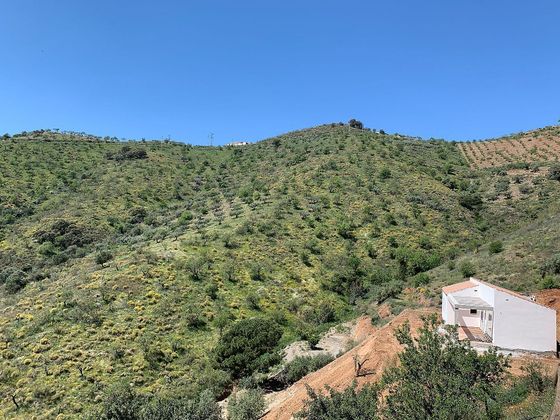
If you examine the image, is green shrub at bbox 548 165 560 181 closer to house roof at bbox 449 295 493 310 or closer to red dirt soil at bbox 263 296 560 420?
red dirt soil at bbox 263 296 560 420

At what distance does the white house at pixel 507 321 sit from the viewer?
1753 centimetres

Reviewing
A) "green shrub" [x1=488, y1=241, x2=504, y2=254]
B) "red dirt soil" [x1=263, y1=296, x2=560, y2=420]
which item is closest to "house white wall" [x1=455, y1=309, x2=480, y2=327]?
"red dirt soil" [x1=263, y1=296, x2=560, y2=420]

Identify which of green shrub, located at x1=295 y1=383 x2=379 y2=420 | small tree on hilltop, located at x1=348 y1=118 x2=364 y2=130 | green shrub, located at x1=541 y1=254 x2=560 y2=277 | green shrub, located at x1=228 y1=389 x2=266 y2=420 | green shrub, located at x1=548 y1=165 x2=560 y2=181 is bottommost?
green shrub, located at x1=228 y1=389 x2=266 y2=420

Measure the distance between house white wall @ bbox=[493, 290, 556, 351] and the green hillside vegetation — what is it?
7.85m

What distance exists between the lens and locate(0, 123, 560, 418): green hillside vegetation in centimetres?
2331

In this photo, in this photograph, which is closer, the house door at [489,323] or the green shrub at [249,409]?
the green shrub at [249,409]

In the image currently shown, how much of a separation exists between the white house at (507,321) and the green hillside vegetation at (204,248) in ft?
23.1

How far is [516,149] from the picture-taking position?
67938 mm

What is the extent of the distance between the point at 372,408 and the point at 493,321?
33.7 feet

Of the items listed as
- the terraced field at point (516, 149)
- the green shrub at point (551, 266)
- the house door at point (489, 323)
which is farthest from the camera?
the terraced field at point (516, 149)

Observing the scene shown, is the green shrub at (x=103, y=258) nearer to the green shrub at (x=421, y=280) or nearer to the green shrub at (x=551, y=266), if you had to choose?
the green shrub at (x=421, y=280)

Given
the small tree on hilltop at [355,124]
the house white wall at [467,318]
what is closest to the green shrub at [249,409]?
the house white wall at [467,318]

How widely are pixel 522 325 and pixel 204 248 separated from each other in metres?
25.0

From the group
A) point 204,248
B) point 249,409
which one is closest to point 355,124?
point 204,248
